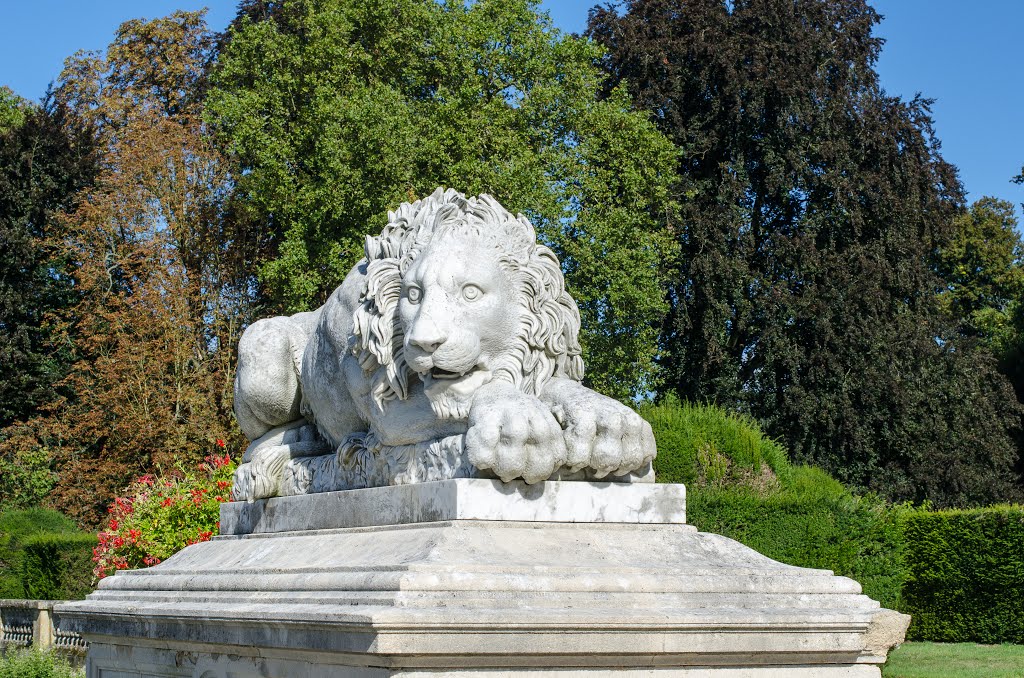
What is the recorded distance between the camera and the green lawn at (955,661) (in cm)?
1220

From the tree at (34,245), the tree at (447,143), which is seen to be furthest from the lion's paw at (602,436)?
the tree at (34,245)

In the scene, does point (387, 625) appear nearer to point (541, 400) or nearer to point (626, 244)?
point (541, 400)

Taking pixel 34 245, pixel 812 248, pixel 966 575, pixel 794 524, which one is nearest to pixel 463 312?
pixel 794 524

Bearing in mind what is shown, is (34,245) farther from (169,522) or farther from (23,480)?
(169,522)

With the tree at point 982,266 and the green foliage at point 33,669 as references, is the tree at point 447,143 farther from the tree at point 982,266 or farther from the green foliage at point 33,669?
the tree at point 982,266

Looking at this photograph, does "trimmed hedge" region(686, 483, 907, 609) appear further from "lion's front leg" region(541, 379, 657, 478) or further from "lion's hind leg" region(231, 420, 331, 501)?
"lion's front leg" region(541, 379, 657, 478)

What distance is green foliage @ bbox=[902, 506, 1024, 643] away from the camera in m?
16.8

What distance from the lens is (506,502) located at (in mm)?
4832

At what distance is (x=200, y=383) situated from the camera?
24094 mm

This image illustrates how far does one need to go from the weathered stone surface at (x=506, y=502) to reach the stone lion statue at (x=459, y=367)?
0.25ft

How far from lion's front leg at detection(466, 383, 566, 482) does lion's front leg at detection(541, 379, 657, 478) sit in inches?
2.9

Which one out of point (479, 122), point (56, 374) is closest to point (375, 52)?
point (479, 122)

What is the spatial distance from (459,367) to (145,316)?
20.2 metres

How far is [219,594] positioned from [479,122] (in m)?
17.9
